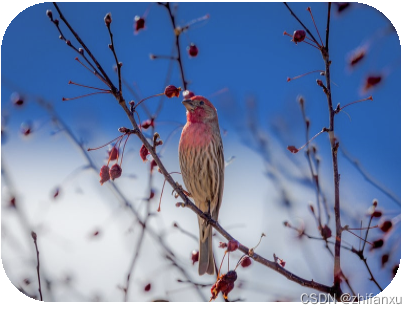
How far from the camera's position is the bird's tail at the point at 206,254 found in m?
2.65

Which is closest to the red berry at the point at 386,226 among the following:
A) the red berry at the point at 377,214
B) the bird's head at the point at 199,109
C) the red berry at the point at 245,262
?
the red berry at the point at 377,214

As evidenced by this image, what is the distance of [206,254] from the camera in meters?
2.68

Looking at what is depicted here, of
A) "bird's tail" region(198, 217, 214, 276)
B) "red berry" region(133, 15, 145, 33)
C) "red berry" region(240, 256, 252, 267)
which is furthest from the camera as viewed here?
"bird's tail" region(198, 217, 214, 276)

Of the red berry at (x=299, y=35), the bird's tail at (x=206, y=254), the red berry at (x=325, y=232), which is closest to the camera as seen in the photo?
the red berry at (x=299, y=35)

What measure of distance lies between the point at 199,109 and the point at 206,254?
748 millimetres

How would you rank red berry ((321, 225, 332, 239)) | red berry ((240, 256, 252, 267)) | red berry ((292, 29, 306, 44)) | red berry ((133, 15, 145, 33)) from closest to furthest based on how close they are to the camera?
1. red berry ((292, 29, 306, 44))
2. red berry ((321, 225, 332, 239))
3. red berry ((240, 256, 252, 267))
4. red berry ((133, 15, 145, 33))

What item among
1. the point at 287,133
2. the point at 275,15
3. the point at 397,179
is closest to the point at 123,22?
the point at 275,15

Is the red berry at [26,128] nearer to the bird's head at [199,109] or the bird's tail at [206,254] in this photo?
the bird's head at [199,109]

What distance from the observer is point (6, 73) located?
2.71m

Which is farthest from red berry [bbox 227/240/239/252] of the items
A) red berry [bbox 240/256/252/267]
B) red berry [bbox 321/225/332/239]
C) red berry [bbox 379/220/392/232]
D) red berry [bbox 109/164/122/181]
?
red berry [bbox 379/220/392/232]

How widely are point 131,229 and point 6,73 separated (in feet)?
3.46

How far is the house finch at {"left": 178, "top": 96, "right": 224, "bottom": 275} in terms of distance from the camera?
268 cm

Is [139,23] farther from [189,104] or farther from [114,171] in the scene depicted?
[114,171]

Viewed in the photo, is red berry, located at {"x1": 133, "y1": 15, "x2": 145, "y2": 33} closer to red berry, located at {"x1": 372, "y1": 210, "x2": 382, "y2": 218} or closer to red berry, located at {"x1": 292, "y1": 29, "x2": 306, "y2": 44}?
red berry, located at {"x1": 292, "y1": 29, "x2": 306, "y2": 44}
